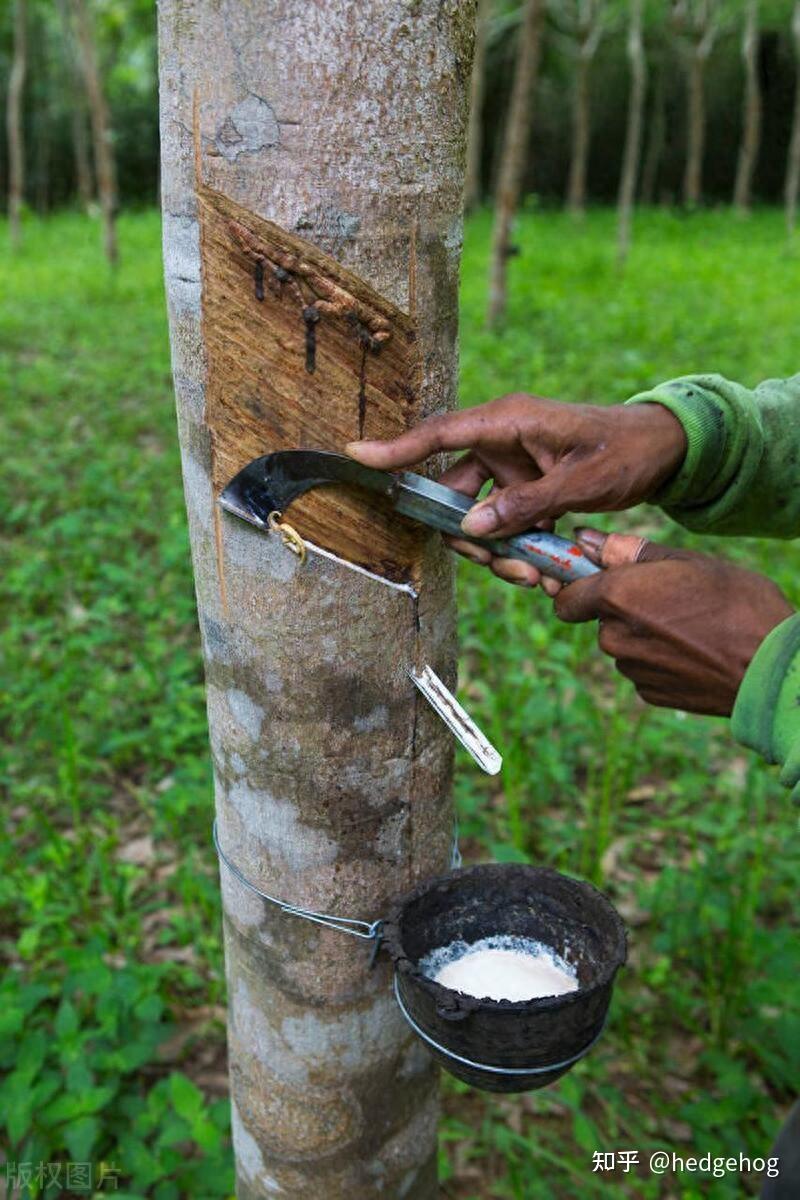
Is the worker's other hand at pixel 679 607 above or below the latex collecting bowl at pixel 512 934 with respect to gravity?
above

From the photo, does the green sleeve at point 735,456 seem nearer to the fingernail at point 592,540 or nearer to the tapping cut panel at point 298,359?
the fingernail at point 592,540

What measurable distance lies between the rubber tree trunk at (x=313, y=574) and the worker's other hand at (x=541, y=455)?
0.04 meters

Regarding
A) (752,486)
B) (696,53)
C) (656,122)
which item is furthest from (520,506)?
(656,122)

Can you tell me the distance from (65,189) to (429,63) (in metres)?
24.8

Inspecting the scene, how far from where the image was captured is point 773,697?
1.13m

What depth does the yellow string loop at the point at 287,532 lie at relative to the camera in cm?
103

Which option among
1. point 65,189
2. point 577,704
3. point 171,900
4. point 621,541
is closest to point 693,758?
point 577,704

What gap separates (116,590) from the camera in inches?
147

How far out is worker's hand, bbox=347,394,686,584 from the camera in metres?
1.05

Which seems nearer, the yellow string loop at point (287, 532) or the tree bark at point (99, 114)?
the yellow string loop at point (287, 532)

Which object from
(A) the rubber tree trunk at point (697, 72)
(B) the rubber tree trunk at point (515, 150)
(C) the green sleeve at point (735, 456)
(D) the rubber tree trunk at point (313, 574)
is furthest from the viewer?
(A) the rubber tree trunk at point (697, 72)

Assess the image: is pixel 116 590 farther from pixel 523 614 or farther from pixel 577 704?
pixel 577 704

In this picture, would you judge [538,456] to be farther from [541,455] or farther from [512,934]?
[512,934]
